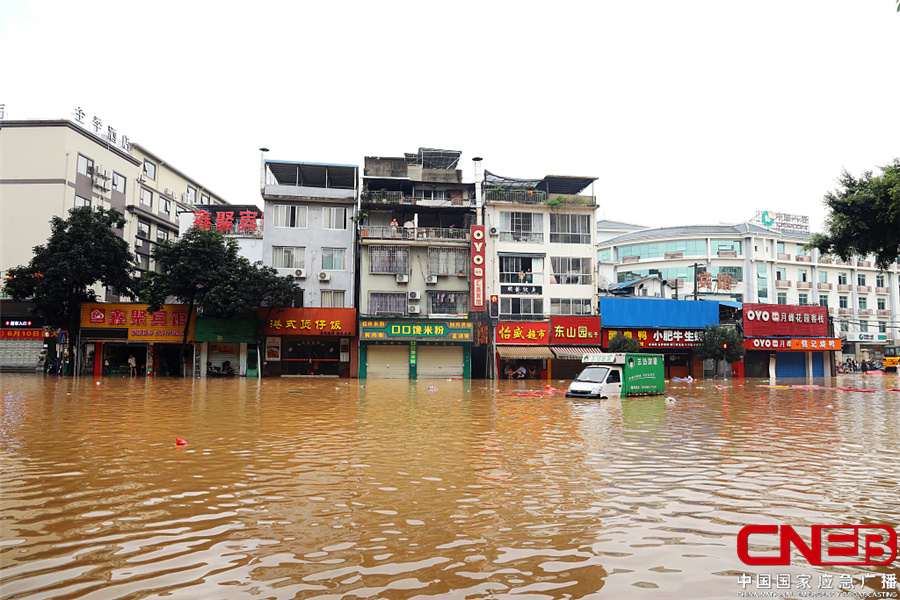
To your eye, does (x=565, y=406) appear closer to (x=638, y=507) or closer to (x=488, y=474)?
(x=488, y=474)

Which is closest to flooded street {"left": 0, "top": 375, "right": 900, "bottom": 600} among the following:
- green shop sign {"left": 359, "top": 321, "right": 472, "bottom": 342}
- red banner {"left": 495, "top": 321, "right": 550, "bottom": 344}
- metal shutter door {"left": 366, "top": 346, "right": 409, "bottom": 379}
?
green shop sign {"left": 359, "top": 321, "right": 472, "bottom": 342}

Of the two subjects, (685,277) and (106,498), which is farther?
(685,277)

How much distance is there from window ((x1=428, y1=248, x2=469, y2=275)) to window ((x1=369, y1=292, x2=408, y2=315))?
3086 millimetres

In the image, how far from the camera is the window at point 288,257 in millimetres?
41875

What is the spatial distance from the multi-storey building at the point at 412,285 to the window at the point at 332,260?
157cm

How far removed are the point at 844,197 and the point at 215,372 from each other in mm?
37374

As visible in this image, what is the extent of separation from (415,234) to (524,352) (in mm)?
12022

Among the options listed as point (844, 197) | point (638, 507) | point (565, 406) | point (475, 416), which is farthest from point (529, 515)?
point (844, 197)

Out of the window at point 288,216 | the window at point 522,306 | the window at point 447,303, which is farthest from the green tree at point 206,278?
the window at point 522,306

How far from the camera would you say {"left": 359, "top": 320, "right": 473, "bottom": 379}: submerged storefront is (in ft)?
136

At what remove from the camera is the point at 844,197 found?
2072 cm

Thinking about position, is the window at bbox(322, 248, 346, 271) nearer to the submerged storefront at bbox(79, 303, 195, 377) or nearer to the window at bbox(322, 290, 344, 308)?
the window at bbox(322, 290, 344, 308)

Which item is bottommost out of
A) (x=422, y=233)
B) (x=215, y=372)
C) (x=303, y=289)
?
(x=215, y=372)

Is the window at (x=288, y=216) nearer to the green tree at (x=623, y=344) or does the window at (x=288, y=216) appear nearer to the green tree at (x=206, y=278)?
the green tree at (x=206, y=278)
